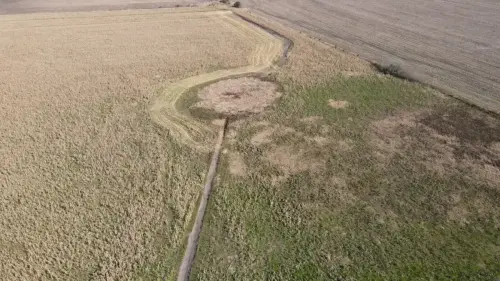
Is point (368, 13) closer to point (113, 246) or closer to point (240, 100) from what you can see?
point (240, 100)

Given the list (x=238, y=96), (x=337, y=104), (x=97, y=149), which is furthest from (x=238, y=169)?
(x=337, y=104)

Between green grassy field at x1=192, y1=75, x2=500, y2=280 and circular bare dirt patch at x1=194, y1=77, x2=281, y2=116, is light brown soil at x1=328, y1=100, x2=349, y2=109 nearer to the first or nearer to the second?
green grassy field at x1=192, y1=75, x2=500, y2=280

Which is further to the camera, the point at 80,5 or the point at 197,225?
the point at 80,5

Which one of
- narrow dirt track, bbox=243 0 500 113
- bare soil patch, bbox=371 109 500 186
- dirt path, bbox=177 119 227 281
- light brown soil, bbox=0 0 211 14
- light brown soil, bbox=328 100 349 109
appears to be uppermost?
light brown soil, bbox=0 0 211 14

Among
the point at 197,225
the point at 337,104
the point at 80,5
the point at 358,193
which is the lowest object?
the point at 197,225

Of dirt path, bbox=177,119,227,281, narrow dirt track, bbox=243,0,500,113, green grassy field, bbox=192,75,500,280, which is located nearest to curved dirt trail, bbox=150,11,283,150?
dirt path, bbox=177,119,227,281

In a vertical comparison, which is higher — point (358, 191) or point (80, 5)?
point (80, 5)

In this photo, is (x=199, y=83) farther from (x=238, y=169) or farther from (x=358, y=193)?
(x=358, y=193)

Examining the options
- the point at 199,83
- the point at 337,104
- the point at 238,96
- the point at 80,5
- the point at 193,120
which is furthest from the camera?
the point at 80,5
